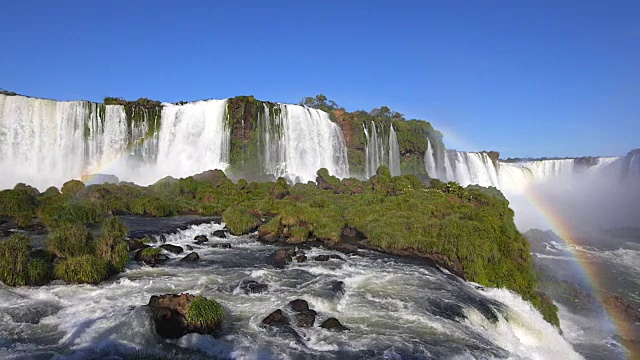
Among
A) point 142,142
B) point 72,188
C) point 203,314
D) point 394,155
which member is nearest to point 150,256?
point 203,314

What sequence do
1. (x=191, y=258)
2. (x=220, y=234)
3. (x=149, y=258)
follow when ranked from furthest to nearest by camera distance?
(x=220, y=234), (x=191, y=258), (x=149, y=258)

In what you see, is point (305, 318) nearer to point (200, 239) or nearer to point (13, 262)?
point (13, 262)

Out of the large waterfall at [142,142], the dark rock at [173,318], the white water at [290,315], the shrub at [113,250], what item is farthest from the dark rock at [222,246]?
the large waterfall at [142,142]

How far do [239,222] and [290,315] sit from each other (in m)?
12.7

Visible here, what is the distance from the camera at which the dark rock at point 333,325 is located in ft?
33.0

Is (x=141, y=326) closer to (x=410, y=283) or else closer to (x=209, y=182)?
(x=410, y=283)

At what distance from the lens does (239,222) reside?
75.0ft

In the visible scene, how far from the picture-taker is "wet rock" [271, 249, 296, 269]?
15969 mm

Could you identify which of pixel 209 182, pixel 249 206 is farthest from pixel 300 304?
pixel 209 182

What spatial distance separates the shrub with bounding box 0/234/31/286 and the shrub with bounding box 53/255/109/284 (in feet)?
2.78

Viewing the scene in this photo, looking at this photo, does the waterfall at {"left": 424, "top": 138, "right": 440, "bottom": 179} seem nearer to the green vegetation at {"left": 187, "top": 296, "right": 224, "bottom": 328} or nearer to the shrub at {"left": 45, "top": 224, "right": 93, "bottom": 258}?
the shrub at {"left": 45, "top": 224, "right": 93, "bottom": 258}

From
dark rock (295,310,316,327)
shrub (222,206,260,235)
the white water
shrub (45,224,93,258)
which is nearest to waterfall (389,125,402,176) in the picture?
shrub (222,206,260,235)

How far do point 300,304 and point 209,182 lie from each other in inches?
1071

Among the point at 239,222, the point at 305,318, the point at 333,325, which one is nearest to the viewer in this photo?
the point at 333,325
